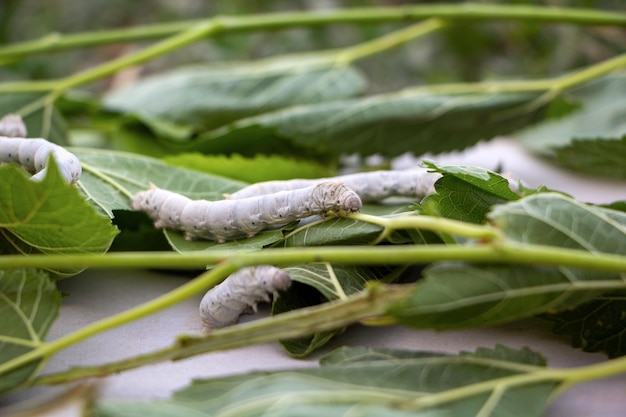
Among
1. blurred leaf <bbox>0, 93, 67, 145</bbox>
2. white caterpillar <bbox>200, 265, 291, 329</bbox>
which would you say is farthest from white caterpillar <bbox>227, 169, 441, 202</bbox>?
blurred leaf <bbox>0, 93, 67, 145</bbox>

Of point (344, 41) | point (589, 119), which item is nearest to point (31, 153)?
point (589, 119)

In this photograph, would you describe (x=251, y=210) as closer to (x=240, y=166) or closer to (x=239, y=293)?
(x=239, y=293)

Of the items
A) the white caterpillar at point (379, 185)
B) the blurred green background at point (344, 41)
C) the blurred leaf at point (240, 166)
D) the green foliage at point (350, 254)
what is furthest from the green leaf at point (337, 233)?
the blurred green background at point (344, 41)

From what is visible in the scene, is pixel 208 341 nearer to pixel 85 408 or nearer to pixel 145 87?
pixel 85 408

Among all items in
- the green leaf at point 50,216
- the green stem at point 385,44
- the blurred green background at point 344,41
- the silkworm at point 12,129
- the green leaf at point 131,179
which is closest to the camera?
the green leaf at point 50,216

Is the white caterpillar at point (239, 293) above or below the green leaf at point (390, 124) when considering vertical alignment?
below

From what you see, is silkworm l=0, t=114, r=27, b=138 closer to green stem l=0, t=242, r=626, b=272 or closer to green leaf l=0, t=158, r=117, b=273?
green leaf l=0, t=158, r=117, b=273

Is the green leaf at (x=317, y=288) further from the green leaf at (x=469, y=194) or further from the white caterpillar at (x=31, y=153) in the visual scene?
the white caterpillar at (x=31, y=153)
